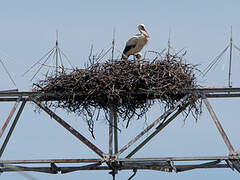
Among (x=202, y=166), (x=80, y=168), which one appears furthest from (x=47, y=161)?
(x=202, y=166)

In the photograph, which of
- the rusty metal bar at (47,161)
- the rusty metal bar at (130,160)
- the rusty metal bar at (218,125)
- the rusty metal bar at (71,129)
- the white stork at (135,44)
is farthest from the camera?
the white stork at (135,44)

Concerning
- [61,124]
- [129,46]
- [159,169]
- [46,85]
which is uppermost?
[129,46]

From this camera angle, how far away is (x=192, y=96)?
17859mm

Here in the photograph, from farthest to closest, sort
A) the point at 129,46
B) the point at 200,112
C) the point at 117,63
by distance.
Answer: the point at 129,46
the point at 117,63
the point at 200,112

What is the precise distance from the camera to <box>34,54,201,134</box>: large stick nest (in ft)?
59.3

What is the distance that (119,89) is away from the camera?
18.1m

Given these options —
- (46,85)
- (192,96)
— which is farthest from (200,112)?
(46,85)

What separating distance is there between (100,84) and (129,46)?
4.86m

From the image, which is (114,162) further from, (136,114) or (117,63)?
(117,63)

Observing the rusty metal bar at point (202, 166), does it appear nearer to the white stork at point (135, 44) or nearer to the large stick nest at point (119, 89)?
the large stick nest at point (119, 89)

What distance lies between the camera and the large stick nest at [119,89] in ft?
59.3

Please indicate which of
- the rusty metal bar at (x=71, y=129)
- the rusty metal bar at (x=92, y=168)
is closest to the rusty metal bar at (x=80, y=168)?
the rusty metal bar at (x=92, y=168)

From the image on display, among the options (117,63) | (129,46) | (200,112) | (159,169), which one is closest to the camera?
(159,169)

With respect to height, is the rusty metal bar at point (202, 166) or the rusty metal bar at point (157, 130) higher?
the rusty metal bar at point (157, 130)
